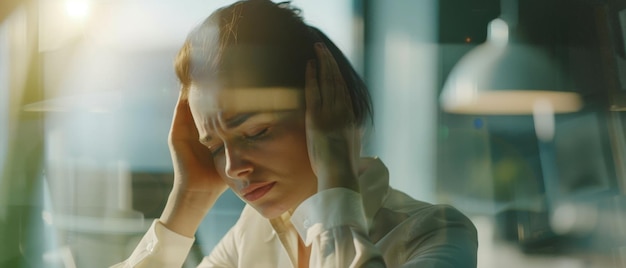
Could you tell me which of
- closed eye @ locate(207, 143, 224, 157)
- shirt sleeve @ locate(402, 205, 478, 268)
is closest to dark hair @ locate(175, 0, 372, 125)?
closed eye @ locate(207, 143, 224, 157)

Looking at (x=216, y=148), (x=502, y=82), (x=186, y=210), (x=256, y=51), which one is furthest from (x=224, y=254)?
(x=502, y=82)

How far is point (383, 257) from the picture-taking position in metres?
1.43

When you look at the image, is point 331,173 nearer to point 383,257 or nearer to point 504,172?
point 383,257

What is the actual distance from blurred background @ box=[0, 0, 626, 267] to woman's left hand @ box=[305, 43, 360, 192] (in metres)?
0.06

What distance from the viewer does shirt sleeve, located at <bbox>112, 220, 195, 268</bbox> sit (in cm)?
158

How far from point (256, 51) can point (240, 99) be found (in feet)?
0.35

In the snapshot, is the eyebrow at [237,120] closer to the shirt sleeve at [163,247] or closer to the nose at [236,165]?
the nose at [236,165]

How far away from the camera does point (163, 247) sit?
5.18ft

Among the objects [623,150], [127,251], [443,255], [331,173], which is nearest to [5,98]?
[127,251]

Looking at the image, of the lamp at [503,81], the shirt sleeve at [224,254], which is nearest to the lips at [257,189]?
the shirt sleeve at [224,254]

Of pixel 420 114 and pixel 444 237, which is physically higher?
pixel 420 114

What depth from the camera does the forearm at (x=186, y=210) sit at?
1562 millimetres

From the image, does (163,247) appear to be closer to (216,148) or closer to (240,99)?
(216,148)

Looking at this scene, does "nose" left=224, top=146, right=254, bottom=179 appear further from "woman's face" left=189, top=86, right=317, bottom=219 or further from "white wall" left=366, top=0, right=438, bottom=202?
"white wall" left=366, top=0, right=438, bottom=202
